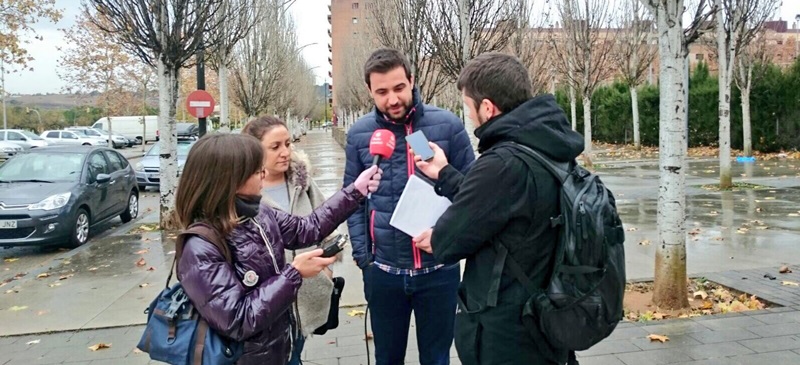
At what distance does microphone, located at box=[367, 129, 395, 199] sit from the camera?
277 cm

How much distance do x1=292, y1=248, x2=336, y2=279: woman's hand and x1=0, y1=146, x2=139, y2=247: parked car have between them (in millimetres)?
8119

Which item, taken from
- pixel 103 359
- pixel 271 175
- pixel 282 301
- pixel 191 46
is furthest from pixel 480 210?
pixel 191 46

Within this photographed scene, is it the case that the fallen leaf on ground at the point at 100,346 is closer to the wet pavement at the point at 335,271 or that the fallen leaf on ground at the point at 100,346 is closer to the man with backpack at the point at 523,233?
the wet pavement at the point at 335,271

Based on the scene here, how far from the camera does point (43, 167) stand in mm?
10031

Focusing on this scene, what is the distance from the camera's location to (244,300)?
2018 mm

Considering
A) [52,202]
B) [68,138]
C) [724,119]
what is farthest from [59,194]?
[68,138]

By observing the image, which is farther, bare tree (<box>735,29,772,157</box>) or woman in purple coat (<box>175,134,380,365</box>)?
bare tree (<box>735,29,772,157</box>)

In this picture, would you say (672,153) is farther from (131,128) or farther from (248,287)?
(131,128)

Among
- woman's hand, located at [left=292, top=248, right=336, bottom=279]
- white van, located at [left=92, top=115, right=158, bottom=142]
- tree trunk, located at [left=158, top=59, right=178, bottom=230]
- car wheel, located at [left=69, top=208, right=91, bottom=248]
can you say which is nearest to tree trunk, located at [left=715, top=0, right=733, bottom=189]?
tree trunk, located at [left=158, top=59, right=178, bottom=230]

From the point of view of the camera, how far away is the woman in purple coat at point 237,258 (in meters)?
1.99

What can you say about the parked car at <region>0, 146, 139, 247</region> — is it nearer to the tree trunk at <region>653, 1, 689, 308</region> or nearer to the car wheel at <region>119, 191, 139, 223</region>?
the car wheel at <region>119, 191, 139, 223</region>

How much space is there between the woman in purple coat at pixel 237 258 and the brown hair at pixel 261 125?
910 mm

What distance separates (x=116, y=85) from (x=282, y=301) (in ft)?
111

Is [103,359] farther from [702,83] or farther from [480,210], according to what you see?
[702,83]
